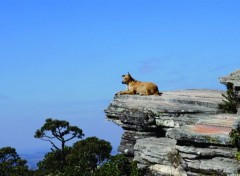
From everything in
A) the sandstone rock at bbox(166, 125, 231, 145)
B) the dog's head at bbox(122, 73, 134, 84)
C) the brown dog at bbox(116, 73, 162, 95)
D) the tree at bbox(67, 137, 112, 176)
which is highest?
the dog's head at bbox(122, 73, 134, 84)

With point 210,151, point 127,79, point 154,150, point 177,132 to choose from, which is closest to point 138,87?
point 127,79

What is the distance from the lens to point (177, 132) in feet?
85.7

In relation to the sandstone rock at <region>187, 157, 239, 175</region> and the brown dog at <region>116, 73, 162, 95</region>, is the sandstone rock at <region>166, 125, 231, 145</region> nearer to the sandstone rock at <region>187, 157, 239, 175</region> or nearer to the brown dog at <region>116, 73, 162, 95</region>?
the sandstone rock at <region>187, 157, 239, 175</region>

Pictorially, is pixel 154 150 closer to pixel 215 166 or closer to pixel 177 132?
pixel 177 132

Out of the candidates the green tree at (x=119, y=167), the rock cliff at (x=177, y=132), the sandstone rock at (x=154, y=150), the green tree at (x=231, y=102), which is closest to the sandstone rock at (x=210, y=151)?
the rock cliff at (x=177, y=132)

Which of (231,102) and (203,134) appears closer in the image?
(203,134)

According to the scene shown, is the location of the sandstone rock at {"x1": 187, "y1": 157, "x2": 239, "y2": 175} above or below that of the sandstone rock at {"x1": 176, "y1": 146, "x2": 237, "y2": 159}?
below

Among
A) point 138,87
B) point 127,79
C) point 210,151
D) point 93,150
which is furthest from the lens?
point 93,150

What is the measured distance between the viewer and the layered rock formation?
24578mm

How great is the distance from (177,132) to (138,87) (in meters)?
11.1

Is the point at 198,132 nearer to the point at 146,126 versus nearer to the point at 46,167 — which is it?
the point at 146,126

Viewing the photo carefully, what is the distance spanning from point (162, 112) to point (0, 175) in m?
44.9

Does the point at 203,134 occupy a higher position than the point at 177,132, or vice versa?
the point at 177,132

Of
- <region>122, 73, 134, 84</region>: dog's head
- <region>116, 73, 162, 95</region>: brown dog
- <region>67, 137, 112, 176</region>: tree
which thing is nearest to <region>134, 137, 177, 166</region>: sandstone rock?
<region>116, 73, 162, 95</region>: brown dog
